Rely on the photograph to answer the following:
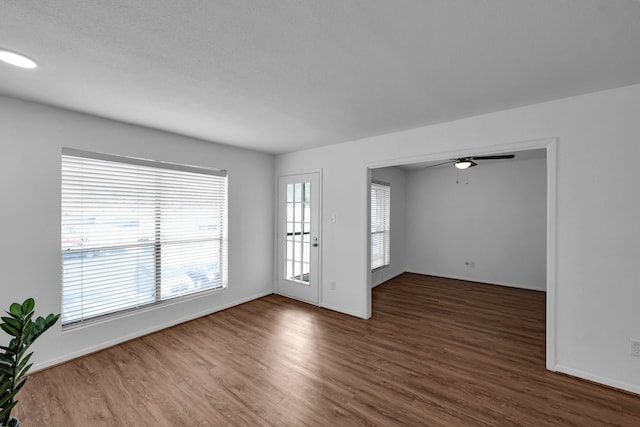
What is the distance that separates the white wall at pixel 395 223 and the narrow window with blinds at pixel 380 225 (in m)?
0.15

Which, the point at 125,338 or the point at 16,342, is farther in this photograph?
the point at 125,338

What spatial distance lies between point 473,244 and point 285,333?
469 centimetres

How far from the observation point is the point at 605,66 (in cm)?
191

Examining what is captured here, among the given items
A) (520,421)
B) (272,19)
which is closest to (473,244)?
(520,421)

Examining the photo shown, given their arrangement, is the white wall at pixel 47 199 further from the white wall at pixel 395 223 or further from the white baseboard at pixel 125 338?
the white wall at pixel 395 223

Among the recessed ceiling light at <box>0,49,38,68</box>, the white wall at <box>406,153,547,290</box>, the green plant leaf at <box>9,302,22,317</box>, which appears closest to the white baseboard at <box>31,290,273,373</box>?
the green plant leaf at <box>9,302,22,317</box>

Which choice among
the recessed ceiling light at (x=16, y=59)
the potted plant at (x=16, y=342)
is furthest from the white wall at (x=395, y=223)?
the potted plant at (x=16, y=342)

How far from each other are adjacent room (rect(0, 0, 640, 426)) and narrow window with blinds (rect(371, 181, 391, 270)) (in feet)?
5.18

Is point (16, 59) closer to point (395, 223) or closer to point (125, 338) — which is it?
point (125, 338)

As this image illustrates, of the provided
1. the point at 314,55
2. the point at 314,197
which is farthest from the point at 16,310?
the point at 314,197

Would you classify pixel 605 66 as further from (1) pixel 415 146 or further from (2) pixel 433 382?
(2) pixel 433 382

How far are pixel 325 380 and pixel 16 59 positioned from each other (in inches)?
129

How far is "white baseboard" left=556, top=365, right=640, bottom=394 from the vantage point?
2.19 meters

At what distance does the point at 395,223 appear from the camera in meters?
6.30
